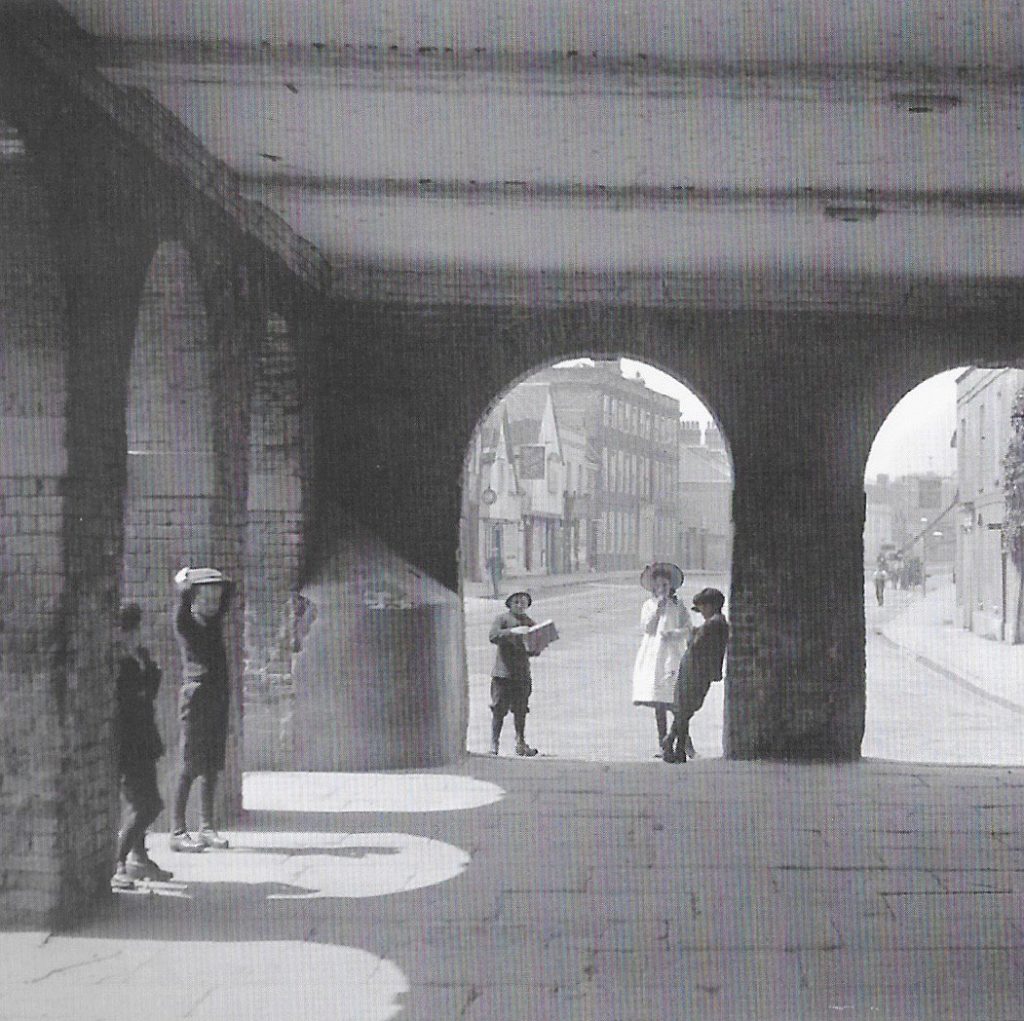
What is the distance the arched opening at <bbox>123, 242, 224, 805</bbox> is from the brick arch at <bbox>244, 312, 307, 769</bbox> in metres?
1.97

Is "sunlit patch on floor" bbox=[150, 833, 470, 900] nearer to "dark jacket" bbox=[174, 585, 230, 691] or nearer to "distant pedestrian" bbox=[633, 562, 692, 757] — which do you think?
"dark jacket" bbox=[174, 585, 230, 691]

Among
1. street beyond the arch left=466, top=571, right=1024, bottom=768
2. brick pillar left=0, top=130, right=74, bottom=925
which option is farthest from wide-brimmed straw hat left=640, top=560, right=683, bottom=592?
brick pillar left=0, top=130, right=74, bottom=925

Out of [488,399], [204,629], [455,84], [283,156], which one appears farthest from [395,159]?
[488,399]

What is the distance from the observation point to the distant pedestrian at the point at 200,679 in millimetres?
7262

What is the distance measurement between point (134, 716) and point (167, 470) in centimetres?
213

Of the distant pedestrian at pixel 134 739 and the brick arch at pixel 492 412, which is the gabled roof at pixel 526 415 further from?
the distant pedestrian at pixel 134 739

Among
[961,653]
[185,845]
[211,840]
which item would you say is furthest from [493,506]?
[185,845]

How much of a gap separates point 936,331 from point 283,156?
573 cm

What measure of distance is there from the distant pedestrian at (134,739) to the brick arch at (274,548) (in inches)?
144

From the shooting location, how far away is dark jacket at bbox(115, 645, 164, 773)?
657cm

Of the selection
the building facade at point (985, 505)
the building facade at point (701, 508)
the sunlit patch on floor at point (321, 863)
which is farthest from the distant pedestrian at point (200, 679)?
the building facade at point (701, 508)

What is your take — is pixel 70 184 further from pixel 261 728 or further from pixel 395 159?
pixel 261 728

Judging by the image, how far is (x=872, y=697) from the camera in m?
18.8

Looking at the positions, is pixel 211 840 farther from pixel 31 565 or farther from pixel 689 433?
pixel 689 433
